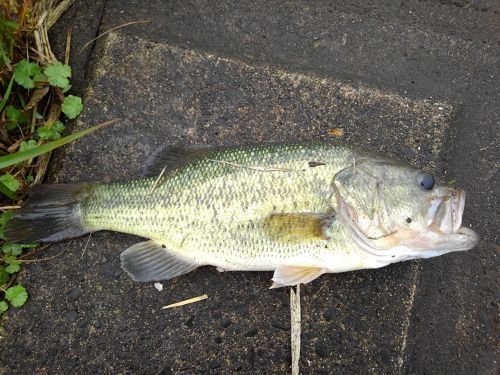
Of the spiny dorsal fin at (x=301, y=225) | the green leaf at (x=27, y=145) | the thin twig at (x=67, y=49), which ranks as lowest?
the spiny dorsal fin at (x=301, y=225)

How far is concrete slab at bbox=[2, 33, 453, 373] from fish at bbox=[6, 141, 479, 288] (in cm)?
30

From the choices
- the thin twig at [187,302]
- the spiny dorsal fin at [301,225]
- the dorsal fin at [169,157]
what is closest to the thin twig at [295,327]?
the spiny dorsal fin at [301,225]

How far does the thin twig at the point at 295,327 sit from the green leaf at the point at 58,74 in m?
2.21

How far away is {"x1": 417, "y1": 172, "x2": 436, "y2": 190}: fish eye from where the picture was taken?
2.66 m

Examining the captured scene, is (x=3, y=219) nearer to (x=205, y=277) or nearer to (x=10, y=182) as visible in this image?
(x=10, y=182)

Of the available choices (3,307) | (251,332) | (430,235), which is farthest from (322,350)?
(3,307)

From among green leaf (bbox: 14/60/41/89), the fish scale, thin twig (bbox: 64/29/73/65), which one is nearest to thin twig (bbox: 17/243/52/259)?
the fish scale

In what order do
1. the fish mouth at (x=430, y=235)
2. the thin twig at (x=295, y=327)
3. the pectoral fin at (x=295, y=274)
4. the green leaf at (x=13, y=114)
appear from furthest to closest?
the green leaf at (x=13, y=114) → the thin twig at (x=295, y=327) → the pectoral fin at (x=295, y=274) → the fish mouth at (x=430, y=235)

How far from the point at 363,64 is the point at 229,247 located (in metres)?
1.82

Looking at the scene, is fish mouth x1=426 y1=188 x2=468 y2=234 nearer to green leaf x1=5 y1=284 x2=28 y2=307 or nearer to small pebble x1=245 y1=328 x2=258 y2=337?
small pebble x1=245 y1=328 x2=258 y2=337

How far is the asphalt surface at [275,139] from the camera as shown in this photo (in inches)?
117

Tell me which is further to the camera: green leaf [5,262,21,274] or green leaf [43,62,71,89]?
green leaf [43,62,71,89]

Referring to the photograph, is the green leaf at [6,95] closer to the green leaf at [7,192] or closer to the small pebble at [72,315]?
the green leaf at [7,192]

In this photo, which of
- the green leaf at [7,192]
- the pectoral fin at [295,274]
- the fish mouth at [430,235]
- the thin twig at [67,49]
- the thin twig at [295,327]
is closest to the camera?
the fish mouth at [430,235]
